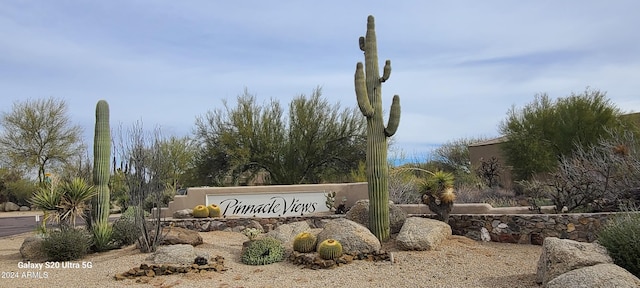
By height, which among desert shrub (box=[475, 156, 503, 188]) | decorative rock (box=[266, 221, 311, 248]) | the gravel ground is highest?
desert shrub (box=[475, 156, 503, 188])

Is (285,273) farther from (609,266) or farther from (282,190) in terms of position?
(282,190)

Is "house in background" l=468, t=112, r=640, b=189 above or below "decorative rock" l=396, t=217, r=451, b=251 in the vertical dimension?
above

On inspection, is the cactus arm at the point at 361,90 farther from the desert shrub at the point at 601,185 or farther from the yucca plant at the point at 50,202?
the yucca plant at the point at 50,202

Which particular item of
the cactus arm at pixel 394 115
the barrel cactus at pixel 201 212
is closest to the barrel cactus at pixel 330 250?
the cactus arm at pixel 394 115

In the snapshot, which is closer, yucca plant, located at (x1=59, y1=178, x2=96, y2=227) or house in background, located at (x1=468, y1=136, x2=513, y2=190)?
yucca plant, located at (x1=59, y1=178, x2=96, y2=227)

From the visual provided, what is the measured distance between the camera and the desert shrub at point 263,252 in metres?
9.41

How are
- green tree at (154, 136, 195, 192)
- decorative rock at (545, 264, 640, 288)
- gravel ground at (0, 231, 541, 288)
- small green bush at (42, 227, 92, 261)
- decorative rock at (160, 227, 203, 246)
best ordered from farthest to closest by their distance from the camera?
green tree at (154, 136, 195, 192)
decorative rock at (160, 227, 203, 246)
small green bush at (42, 227, 92, 261)
gravel ground at (0, 231, 541, 288)
decorative rock at (545, 264, 640, 288)

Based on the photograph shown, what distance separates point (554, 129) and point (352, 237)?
1845 cm

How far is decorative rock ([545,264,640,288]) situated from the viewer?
5.49 metres

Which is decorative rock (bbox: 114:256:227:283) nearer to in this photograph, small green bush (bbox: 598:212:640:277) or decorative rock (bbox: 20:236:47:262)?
decorative rock (bbox: 20:236:47:262)

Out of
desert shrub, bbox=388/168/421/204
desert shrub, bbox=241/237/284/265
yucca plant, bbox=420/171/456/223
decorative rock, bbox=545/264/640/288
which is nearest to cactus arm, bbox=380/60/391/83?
yucca plant, bbox=420/171/456/223

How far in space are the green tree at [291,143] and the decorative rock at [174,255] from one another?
47.9 ft

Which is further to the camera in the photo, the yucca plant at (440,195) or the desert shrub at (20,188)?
the desert shrub at (20,188)

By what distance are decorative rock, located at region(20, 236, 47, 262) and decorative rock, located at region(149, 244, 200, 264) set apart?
2.93 metres
